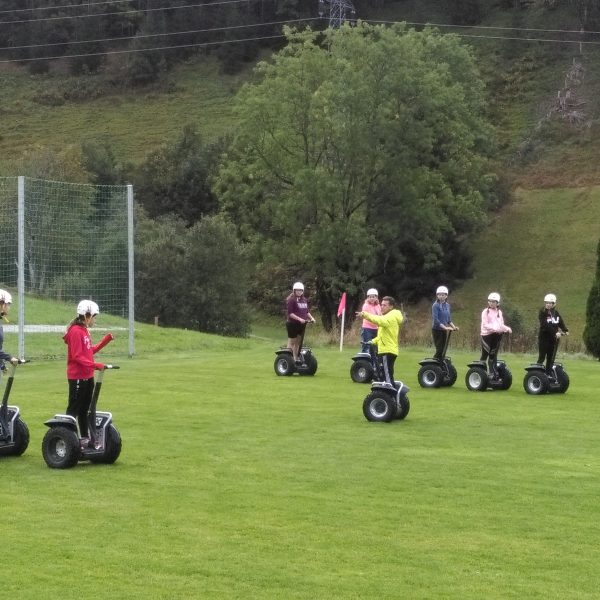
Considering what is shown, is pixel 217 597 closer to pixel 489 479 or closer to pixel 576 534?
pixel 576 534

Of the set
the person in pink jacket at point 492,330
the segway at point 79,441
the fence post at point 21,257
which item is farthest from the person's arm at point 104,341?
the fence post at point 21,257

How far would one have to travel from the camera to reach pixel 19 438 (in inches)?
569

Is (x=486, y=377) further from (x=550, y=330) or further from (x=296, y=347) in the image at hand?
(x=296, y=347)

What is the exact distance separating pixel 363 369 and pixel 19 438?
1079 cm

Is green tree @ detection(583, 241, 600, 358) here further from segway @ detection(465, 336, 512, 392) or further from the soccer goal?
the soccer goal

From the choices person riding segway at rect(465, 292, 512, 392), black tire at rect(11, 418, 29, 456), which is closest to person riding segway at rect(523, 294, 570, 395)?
person riding segway at rect(465, 292, 512, 392)

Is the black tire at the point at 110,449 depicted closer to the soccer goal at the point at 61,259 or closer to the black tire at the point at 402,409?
the black tire at the point at 402,409

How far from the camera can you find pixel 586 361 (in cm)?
3133

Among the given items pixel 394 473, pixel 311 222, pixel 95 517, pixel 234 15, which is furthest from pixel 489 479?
pixel 234 15

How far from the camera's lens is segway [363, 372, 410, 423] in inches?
709

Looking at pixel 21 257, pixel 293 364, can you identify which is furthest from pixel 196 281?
pixel 293 364

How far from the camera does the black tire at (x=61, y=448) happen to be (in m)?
13.6

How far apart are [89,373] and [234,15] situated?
308 feet

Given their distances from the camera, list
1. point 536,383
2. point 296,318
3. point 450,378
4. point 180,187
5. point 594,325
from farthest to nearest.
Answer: point 180,187 → point 594,325 → point 296,318 → point 450,378 → point 536,383
